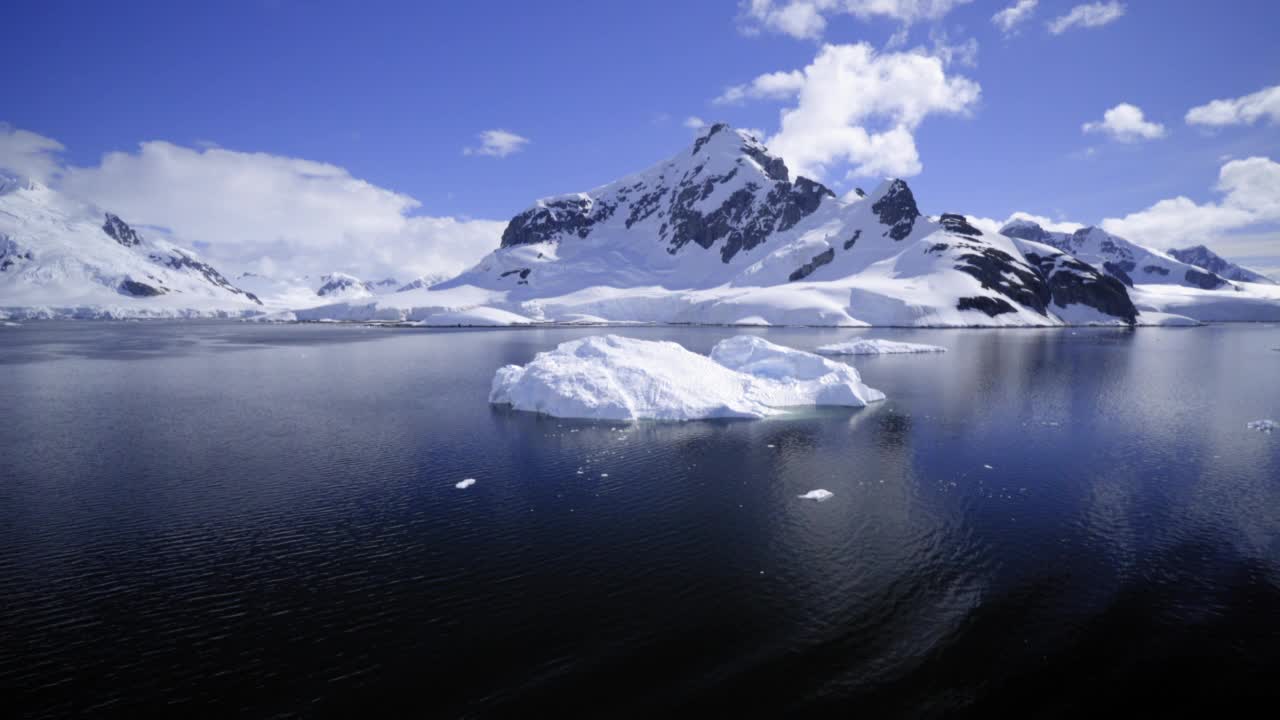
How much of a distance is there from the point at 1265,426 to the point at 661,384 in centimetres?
3468

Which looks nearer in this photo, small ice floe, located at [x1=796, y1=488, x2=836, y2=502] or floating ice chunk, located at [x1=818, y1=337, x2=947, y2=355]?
small ice floe, located at [x1=796, y1=488, x2=836, y2=502]

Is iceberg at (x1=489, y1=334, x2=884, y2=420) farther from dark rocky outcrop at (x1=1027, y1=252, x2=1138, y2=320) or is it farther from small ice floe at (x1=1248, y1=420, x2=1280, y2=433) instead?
dark rocky outcrop at (x1=1027, y1=252, x2=1138, y2=320)

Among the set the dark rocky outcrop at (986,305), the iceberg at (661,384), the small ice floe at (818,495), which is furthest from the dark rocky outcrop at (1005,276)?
the small ice floe at (818,495)

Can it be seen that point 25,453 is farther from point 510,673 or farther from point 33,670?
point 510,673

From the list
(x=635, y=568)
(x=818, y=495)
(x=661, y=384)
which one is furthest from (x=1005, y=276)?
(x=635, y=568)

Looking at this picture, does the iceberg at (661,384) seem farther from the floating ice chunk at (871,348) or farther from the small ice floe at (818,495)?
the floating ice chunk at (871,348)

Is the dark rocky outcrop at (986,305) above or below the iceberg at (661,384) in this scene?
above

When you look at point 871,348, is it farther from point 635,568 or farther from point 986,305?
point 986,305

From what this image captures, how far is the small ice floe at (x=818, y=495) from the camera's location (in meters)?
23.6

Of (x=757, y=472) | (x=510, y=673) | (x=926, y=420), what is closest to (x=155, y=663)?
(x=510, y=673)

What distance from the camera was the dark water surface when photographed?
1274 cm

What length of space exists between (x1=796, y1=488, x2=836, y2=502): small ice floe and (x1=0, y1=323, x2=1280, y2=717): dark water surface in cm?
57

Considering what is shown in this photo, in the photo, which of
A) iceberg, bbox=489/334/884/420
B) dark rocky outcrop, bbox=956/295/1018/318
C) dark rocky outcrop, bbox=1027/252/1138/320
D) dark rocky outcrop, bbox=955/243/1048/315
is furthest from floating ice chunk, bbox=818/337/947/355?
dark rocky outcrop, bbox=1027/252/1138/320

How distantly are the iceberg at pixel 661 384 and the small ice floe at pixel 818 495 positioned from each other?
14.3m
